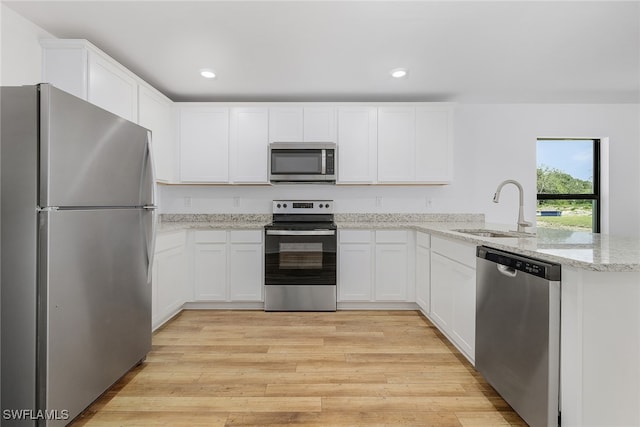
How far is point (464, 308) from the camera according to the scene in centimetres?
228

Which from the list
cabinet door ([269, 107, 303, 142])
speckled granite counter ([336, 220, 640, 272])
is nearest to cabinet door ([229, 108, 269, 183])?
cabinet door ([269, 107, 303, 142])

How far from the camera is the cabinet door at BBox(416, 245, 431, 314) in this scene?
122 inches

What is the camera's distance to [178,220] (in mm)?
4004

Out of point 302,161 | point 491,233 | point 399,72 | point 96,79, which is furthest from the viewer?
point 302,161

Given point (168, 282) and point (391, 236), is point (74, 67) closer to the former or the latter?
point (168, 282)

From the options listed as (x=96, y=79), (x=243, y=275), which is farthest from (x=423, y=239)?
(x=96, y=79)

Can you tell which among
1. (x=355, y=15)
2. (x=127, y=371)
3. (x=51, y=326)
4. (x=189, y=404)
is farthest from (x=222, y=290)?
(x=355, y=15)

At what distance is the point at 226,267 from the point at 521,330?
2772mm

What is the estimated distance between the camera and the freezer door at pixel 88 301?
4.76 feet

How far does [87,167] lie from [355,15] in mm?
1858

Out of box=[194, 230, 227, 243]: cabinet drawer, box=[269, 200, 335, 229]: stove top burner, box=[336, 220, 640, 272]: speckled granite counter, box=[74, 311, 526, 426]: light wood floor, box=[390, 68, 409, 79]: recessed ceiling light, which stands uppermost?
box=[390, 68, 409, 79]: recessed ceiling light

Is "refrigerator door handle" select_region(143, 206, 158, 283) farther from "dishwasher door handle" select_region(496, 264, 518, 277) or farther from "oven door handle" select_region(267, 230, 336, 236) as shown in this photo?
"dishwasher door handle" select_region(496, 264, 518, 277)

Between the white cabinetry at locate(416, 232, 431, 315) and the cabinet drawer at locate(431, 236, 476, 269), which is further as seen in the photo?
the white cabinetry at locate(416, 232, 431, 315)

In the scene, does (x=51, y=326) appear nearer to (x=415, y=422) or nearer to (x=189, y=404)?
(x=189, y=404)
